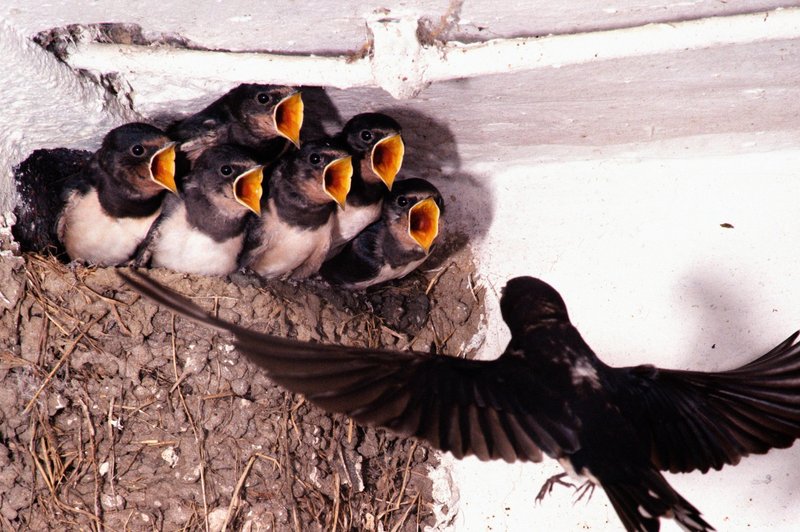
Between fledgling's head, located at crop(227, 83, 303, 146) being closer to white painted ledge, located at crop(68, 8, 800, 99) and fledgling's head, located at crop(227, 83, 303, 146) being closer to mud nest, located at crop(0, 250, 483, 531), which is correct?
white painted ledge, located at crop(68, 8, 800, 99)

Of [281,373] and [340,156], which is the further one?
[340,156]

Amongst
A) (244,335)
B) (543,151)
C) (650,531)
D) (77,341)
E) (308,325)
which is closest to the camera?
(244,335)

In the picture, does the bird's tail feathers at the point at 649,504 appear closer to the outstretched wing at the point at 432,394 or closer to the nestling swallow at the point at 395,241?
the outstretched wing at the point at 432,394

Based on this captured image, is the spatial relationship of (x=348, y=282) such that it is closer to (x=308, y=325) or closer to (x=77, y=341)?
(x=308, y=325)

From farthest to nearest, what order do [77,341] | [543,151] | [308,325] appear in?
[543,151]
[308,325]
[77,341]

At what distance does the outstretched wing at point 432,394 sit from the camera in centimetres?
225

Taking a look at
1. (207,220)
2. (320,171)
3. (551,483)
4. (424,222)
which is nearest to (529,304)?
(551,483)

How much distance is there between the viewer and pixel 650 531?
2.38 metres

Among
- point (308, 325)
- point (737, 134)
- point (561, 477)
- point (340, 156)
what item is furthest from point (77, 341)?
point (737, 134)

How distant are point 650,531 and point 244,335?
103cm

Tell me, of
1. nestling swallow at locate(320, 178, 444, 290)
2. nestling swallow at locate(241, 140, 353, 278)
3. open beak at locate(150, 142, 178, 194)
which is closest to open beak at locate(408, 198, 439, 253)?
nestling swallow at locate(320, 178, 444, 290)

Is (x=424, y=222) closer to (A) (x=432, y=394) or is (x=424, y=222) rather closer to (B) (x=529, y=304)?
(B) (x=529, y=304)

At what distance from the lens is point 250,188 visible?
10.5ft

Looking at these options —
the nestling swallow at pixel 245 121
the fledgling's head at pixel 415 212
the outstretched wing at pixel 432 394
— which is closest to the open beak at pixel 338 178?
the nestling swallow at pixel 245 121
